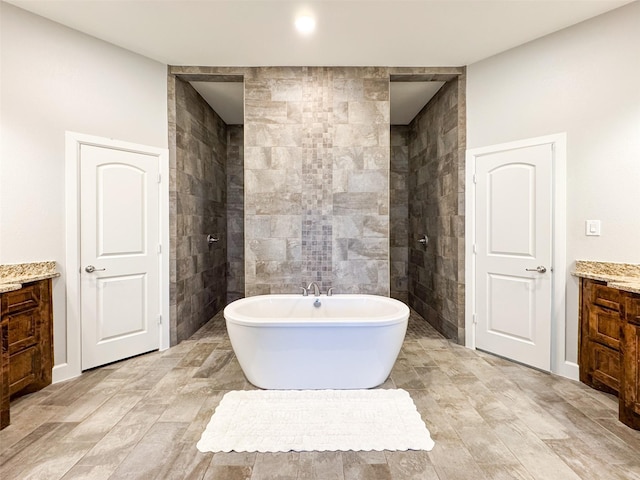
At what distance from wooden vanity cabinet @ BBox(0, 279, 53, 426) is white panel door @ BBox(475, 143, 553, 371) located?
12.1ft

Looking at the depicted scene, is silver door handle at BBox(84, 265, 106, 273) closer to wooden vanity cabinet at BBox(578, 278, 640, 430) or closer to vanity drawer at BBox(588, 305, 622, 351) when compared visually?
wooden vanity cabinet at BBox(578, 278, 640, 430)

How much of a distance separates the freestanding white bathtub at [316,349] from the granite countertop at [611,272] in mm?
1409

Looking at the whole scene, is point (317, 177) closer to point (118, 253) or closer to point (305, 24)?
point (305, 24)

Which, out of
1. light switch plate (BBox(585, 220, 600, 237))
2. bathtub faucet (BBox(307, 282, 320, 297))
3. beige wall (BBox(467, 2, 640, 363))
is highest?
beige wall (BBox(467, 2, 640, 363))

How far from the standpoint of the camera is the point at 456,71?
327cm

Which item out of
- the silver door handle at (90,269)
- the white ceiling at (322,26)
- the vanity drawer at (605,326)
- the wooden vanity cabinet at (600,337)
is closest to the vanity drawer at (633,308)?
the wooden vanity cabinet at (600,337)

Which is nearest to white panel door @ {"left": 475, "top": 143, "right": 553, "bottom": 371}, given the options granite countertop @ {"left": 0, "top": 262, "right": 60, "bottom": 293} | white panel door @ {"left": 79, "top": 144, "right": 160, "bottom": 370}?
white panel door @ {"left": 79, "top": 144, "right": 160, "bottom": 370}

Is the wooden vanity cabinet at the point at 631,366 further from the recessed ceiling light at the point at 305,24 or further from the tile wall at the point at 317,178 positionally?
the recessed ceiling light at the point at 305,24

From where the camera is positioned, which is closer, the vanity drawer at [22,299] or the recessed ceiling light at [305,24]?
the vanity drawer at [22,299]

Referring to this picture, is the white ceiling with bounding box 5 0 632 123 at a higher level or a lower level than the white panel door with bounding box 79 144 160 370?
higher

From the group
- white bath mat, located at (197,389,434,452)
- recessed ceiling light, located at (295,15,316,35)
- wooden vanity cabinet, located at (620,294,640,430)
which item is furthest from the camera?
recessed ceiling light, located at (295,15,316,35)

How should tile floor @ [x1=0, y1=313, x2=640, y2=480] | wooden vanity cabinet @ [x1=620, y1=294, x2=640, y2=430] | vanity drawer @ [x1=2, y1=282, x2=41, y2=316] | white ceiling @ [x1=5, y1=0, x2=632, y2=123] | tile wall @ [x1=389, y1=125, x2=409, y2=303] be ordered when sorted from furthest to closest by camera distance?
tile wall @ [x1=389, y1=125, x2=409, y2=303] < white ceiling @ [x1=5, y1=0, x2=632, y2=123] < vanity drawer @ [x1=2, y1=282, x2=41, y2=316] < wooden vanity cabinet @ [x1=620, y1=294, x2=640, y2=430] < tile floor @ [x1=0, y1=313, x2=640, y2=480]

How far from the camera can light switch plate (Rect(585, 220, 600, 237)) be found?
2494 millimetres

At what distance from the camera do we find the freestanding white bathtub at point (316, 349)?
7.41ft
